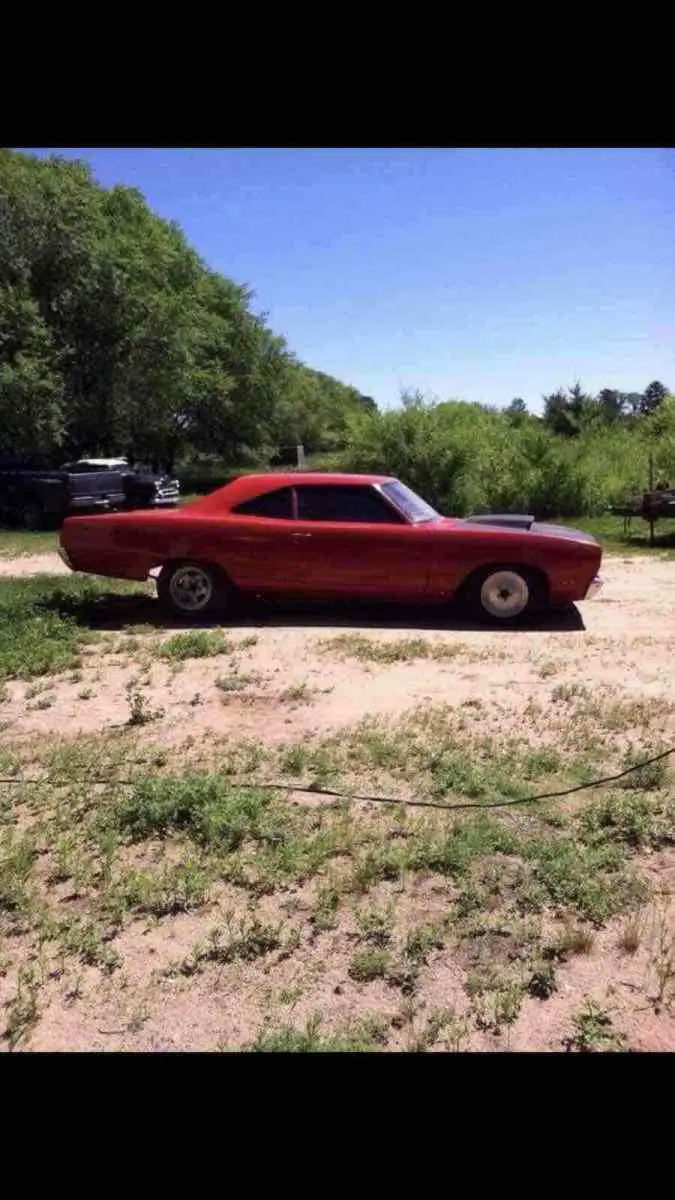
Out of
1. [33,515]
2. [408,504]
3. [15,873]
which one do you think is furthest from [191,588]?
[33,515]

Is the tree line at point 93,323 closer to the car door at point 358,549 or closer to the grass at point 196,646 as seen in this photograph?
the car door at point 358,549

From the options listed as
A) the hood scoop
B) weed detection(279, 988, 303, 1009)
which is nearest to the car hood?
the hood scoop

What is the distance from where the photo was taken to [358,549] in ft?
23.8

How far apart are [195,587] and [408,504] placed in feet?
6.74

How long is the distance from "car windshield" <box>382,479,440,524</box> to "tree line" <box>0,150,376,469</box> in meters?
9.92

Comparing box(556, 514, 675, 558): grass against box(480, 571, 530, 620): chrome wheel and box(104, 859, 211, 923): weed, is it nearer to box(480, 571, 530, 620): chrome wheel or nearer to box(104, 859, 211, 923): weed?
box(480, 571, 530, 620): chrome wheel

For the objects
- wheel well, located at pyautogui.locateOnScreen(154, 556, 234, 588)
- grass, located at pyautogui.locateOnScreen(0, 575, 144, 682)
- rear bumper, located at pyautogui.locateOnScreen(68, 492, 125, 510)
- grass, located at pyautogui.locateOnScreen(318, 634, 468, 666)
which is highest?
rear bumper, located at pyautogui.locateOnScreen(68, 492, 125, 510)

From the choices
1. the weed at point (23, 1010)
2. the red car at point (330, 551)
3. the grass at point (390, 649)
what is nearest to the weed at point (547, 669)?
the grass at point (390, 649)

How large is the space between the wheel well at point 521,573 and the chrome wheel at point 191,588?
88.5 inches

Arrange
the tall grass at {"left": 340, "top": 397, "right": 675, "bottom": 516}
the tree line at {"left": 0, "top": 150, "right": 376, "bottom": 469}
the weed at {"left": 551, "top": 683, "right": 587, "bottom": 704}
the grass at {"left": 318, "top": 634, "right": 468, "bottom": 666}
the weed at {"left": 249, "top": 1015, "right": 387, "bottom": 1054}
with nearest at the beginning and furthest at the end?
1. the weed at {"left": 249, "top": 1015, "right": 387, "bottom": 1054}
2. the weed at {"left": 551, "top": 683, "right": 587, "bottom": 704}
3. the grass at {"left": 318, "top": 634, "right": 468, "bottom": 666}
4. the tall grass at {"left": 340, "top": 397, "right": 675, "bottom": 516}
5. the tree line at {"left": 0, "top": 150, "right": 376, "bottom": 469}

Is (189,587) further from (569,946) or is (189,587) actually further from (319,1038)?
(319,1038)

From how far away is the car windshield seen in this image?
7.41 meters
